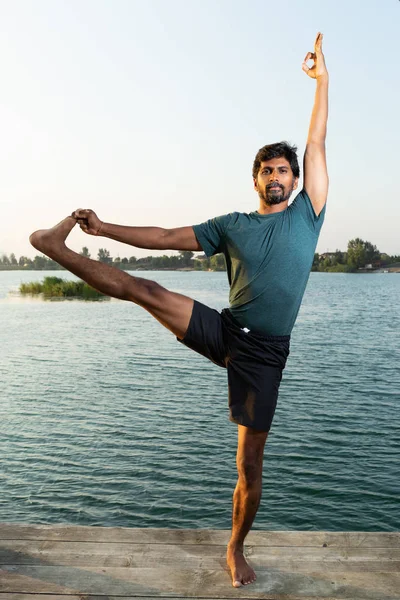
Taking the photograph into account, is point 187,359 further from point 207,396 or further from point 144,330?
point 144,330

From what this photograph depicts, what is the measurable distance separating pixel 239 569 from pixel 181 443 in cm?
718

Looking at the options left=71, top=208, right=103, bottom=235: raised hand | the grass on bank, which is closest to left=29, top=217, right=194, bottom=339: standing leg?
left=71, top=208, right=103, bottom=235: raised hand

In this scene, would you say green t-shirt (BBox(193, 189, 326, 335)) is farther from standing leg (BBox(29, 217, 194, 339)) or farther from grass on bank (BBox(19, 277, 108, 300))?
grass on bank (BBox(19, 277, 108, 300))

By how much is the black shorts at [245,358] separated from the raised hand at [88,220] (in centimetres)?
63

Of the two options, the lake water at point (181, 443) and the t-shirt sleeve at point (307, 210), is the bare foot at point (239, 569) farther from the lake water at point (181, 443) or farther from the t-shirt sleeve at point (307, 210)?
the lake water at point (181, 443)

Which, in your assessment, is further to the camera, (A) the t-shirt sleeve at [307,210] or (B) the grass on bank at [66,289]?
(B) the grass on bank at [66,289]

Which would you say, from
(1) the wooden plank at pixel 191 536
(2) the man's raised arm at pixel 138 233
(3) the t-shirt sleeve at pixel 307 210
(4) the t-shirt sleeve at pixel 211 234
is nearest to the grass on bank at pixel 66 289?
(1) the wooden plank at pixel 191 536

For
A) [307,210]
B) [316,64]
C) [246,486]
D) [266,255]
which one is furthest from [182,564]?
[316,64]

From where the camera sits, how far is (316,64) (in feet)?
11.3

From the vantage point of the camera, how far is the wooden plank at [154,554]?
127 inches

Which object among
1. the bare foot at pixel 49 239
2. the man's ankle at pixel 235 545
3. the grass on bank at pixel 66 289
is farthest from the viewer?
the grass on bank at pixel 66 289

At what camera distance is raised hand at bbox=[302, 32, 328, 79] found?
344cm

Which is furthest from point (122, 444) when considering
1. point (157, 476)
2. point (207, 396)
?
point (207, 396)

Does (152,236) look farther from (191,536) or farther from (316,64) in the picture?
(191,536)
